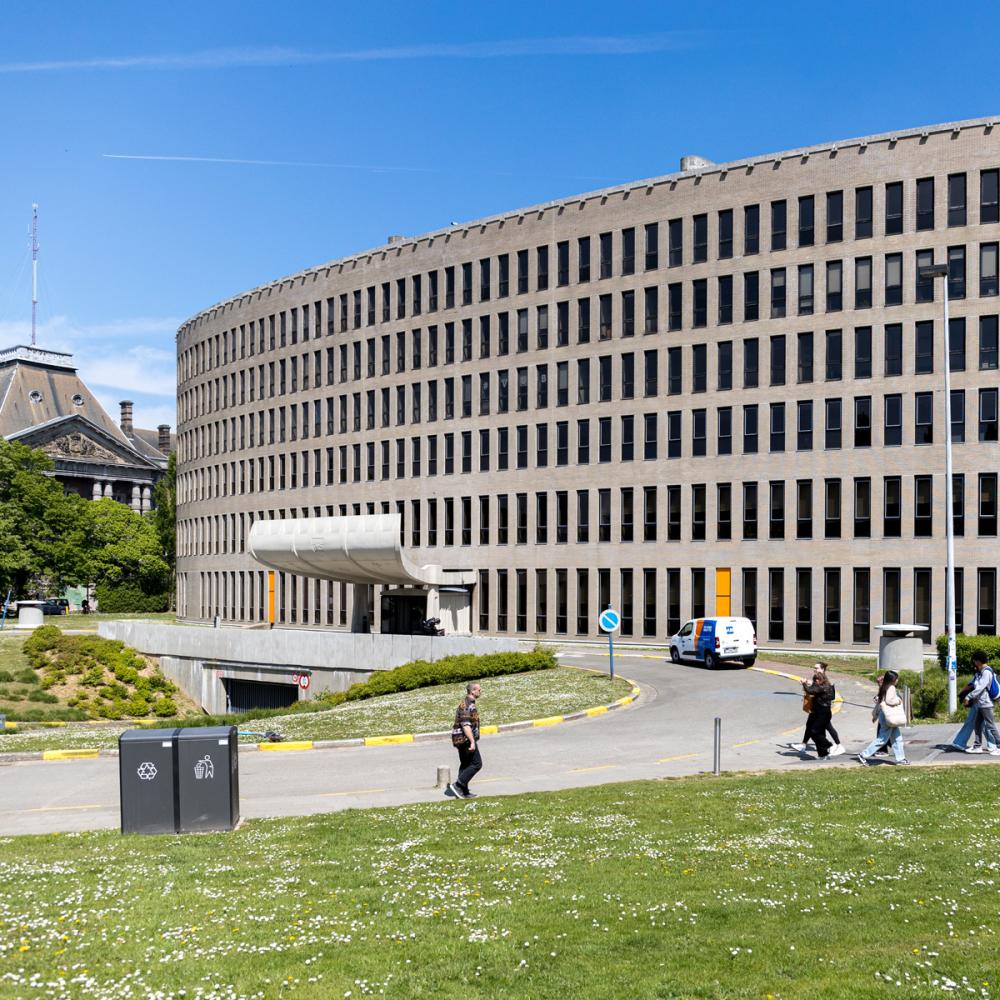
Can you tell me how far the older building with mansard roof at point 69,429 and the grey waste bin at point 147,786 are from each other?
117 metres

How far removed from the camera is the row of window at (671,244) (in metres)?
51.0

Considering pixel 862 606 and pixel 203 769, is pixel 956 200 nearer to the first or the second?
pixel 862 606

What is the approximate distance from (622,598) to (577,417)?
1019cm

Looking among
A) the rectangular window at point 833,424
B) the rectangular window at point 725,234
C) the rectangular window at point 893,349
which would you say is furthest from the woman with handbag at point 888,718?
the rectangular window at point 725,234

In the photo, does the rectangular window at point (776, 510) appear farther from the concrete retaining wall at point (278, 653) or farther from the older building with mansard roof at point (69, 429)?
the older building with mansard roof at point (69, 429)

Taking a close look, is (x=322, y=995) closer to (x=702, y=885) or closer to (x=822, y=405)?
(x=702, y=885)

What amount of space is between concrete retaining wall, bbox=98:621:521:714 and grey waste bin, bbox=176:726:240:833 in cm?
2658

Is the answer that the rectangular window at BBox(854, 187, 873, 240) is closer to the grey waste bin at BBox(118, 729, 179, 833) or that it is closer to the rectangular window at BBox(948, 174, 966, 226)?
the rectangular window at BBox(948, 174, 966, 226)

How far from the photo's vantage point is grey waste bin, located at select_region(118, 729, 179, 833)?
15.4 m

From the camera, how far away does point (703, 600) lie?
185 ft

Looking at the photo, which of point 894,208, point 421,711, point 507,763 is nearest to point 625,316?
point 894,208

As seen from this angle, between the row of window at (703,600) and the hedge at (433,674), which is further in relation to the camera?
the row of window at (703,600)

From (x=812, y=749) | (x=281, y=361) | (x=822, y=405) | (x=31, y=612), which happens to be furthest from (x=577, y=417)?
(x=812, y=749)

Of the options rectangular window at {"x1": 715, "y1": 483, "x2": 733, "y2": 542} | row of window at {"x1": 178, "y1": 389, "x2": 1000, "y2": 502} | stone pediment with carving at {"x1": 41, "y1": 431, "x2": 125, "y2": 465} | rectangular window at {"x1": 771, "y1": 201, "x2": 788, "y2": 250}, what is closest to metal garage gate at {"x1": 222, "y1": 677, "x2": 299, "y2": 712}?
row of window at {"x1": 178, "y1": 389, "x2": 1000, "y2": 502}
